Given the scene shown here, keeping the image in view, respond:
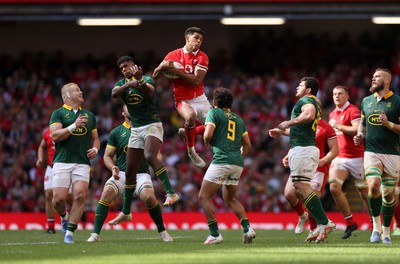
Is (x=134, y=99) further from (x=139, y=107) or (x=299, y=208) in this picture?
(x=299, y=208)

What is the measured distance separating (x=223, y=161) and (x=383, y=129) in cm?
247

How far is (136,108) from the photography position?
1522cm

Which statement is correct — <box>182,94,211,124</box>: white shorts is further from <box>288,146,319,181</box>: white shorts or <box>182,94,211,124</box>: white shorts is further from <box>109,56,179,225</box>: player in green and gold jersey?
<box>288,146,319,181</box>: white shorts

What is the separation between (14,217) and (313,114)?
502 inches

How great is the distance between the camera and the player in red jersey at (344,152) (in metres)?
17.8

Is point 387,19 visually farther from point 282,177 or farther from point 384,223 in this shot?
point 384,223

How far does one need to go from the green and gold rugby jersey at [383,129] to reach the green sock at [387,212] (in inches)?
31.2

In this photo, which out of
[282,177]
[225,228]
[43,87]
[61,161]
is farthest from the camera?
[43,87]

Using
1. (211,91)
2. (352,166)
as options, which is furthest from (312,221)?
(211,91)

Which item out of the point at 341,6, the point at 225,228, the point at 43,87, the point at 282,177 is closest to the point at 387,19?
the point at 341,6

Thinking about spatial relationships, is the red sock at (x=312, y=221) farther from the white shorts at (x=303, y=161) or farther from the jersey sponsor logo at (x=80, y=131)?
the jersey sponsor logo at (x=80, y=131)

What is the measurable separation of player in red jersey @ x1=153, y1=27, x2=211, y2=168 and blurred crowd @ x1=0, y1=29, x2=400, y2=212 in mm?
11299

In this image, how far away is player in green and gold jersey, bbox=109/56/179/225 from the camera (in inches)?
584

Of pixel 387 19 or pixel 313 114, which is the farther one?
pixel 387 19
